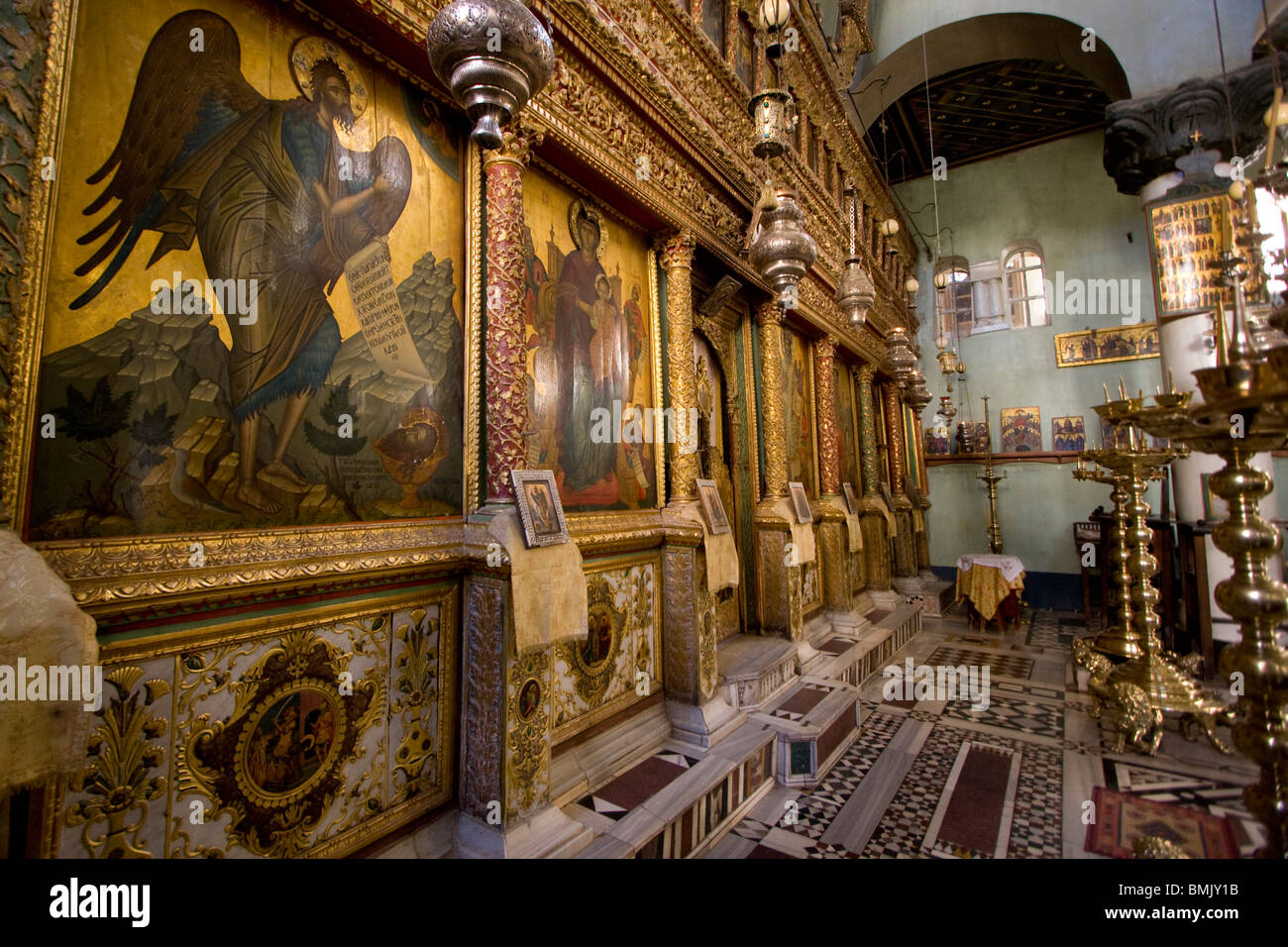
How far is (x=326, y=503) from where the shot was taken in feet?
7.27

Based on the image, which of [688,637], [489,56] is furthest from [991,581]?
[489,56]

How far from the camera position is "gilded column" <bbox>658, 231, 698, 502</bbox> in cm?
407

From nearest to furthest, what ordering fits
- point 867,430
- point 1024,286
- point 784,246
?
point 784,246, point 867,430, point 1024,286

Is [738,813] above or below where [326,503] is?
below

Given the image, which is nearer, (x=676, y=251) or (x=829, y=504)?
(x=676, y=251)

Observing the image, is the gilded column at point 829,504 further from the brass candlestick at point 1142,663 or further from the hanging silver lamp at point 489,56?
the hanging silver lamp at point 489,56

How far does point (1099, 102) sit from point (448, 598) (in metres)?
15.4

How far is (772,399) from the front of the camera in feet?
18.6

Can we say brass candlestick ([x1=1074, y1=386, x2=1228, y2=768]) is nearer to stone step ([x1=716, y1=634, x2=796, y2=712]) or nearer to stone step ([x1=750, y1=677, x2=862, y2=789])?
stone step ([x1=750, y1=677, x2=862, y2=789])

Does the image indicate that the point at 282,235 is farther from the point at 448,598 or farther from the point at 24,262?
the point at 448,598

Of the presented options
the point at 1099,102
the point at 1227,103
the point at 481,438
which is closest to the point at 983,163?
the point at 1099,102

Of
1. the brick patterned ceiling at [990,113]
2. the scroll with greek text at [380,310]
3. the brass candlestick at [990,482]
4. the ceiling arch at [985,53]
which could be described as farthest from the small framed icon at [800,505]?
the brick patterned ceiling at [990,113]

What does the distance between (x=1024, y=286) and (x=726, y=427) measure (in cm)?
1114

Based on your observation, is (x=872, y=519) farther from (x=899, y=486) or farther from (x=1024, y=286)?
(x=1024, y=286)
